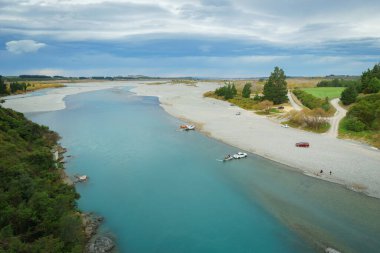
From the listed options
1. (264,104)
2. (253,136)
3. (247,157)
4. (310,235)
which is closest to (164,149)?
(247,157)

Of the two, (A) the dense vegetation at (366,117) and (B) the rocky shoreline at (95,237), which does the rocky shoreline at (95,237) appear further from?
(A) the dense vegetation at (366,117)

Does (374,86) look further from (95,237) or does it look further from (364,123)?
(95,237)

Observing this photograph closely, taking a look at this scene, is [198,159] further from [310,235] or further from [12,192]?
[12,192]

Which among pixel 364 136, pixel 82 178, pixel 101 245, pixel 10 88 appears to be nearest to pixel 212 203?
pixel 101 245

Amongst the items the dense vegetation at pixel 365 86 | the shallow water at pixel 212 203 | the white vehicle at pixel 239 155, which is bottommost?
the shallow water at pixel 212 203

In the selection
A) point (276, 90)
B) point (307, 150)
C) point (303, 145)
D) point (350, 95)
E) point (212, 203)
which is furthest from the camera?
point (276, 90)

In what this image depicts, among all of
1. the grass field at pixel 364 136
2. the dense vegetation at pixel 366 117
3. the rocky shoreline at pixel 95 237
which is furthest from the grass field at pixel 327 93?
the rocky shoreline at pixel 95 237
